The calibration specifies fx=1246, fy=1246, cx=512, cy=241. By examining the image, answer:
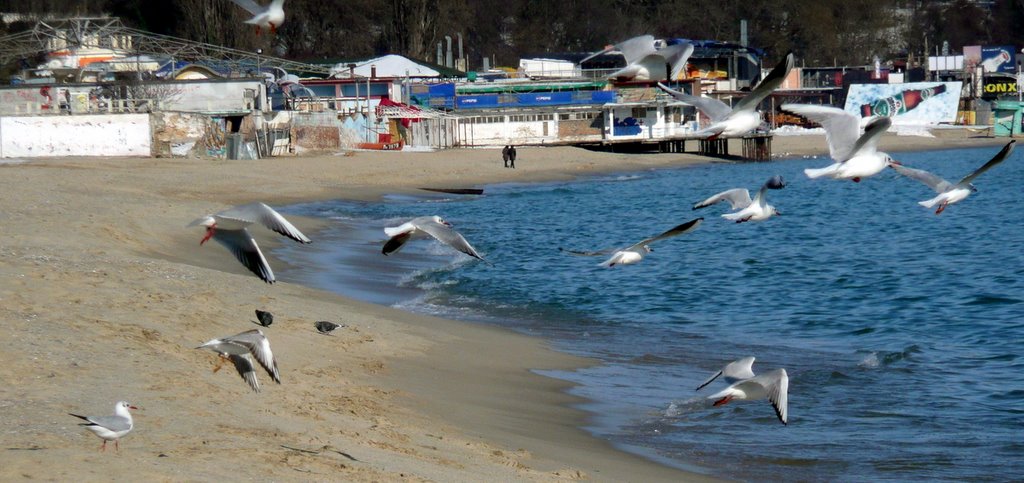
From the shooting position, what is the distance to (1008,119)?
8262 centimetres

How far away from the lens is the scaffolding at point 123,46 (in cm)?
5647

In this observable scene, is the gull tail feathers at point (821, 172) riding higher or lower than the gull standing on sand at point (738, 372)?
higher

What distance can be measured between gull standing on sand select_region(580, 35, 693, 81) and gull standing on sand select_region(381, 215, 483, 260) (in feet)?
8.96

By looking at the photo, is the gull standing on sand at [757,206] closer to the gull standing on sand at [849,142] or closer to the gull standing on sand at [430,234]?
the gull standing on sand at [849,142]

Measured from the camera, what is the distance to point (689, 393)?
12555mm

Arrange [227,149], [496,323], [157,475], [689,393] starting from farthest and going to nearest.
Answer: [227,149], [496,323], [689,393], [157,475]

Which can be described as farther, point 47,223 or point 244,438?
point 47,223

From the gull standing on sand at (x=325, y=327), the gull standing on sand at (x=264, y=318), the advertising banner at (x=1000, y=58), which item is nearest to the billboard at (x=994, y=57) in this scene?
the advertising banner at (x=1000, y=58)

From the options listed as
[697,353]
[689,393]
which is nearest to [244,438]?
[689,393]

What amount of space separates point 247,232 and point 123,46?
5608cm

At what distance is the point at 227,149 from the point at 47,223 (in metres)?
28.9

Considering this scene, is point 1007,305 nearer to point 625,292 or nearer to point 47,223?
point 625,292

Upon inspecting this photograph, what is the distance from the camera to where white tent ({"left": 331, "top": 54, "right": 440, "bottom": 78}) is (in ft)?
229

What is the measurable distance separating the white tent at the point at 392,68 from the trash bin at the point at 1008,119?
3792 cm
